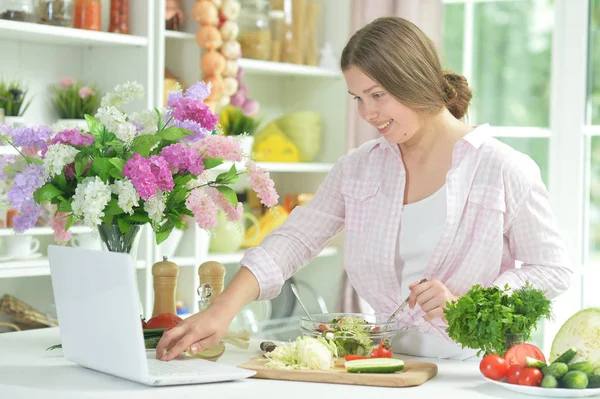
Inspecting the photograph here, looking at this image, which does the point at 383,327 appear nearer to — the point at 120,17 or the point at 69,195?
the point at 69,195

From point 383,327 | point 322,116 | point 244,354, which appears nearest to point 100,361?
point 244,354

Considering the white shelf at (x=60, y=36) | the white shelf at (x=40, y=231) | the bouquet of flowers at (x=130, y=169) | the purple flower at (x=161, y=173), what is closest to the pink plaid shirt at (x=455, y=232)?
the bouquet of flowers at (x=130, y=169)

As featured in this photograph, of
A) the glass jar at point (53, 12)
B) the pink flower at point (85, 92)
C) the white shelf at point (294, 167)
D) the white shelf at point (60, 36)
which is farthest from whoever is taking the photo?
the white shelf at point (294, 167)

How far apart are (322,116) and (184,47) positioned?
858mm

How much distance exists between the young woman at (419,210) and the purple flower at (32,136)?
0.48 m

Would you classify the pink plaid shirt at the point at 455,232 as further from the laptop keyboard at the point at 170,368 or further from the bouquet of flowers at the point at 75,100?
the bouquet of flowers at the point at 75,100

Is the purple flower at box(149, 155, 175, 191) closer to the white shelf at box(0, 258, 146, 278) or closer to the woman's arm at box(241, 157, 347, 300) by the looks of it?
the woman's arm at box(241, 157, 347, 300)

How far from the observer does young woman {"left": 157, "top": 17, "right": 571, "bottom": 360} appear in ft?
6.98

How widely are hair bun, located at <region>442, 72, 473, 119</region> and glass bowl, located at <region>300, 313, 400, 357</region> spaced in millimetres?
605

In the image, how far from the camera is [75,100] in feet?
11.0

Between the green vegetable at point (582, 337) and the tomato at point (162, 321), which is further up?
the green vegetable at point (582, 337)

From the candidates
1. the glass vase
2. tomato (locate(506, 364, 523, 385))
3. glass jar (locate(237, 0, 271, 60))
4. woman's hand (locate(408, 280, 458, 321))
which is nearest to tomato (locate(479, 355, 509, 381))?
tomato (locate(506, 364, 523, 385))

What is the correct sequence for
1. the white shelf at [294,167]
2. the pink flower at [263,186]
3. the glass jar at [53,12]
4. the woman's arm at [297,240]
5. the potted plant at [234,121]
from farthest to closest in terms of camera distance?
the white shelf at [294,167], the potted plant at [234,121], the glass jar at [53,12], the woman's arm at [297,240], the pink flower at [263,186]

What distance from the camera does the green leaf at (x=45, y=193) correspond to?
74.5 inches
